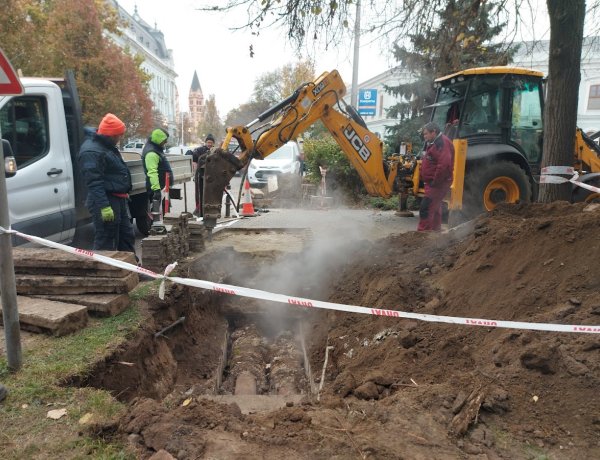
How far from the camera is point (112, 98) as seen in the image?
71.1 ft

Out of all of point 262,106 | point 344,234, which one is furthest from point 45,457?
point 262,106

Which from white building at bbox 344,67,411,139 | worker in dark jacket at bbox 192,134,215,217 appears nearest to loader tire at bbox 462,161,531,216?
white building at bbox 344,67,411,139

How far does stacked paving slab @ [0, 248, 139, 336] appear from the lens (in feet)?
13.2

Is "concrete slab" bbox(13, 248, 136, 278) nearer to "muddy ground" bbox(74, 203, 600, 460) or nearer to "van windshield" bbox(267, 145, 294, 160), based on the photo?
"muddy ground" bbox(74, 203, 600, 460)

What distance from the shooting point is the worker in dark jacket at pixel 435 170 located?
7.40m

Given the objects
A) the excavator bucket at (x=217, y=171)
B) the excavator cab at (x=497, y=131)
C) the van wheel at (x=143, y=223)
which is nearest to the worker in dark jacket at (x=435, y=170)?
the excavator cab at (x=497, y=131)

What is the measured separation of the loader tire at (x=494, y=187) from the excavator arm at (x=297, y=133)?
5.69ft

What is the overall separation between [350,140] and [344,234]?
175 centimetres

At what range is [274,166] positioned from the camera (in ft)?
56.2

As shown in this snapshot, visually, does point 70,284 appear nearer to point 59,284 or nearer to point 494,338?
point 59,284

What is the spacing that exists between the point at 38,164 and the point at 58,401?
373cm

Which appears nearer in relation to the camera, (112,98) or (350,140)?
(350,140)

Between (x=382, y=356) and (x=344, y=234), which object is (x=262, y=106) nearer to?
(x=344, y=234)

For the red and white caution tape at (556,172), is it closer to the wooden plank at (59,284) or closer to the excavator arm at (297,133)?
the excavator arm at (297,133)
